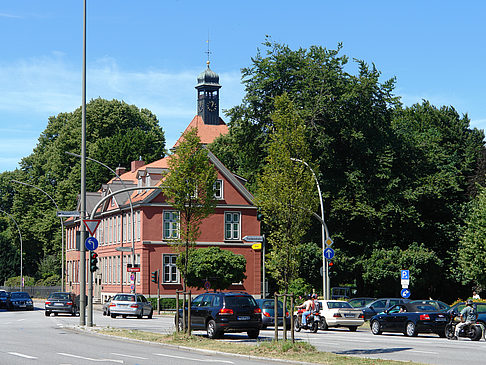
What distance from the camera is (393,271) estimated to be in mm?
54219

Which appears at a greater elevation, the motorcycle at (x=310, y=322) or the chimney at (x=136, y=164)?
the chimney at (x=136, y=164)

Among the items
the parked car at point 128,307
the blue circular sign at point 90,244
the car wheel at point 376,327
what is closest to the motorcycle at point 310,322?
the car wheel at point 376,327

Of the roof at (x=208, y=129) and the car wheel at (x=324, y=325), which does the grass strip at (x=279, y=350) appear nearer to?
the car wheel at (x=324, y=325)

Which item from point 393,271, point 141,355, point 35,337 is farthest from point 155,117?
point 141,355

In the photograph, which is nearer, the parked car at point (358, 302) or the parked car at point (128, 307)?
the parked car at point (358, 302)

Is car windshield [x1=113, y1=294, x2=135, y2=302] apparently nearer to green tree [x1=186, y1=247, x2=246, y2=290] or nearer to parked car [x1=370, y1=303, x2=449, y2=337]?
green tree [x1=186, y1=247, x2=246, y2=290]

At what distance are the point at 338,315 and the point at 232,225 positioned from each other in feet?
99.2

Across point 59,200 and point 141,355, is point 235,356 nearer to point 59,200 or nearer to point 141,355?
point 141,355

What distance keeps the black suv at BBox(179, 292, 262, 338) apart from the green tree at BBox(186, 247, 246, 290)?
28953 mm

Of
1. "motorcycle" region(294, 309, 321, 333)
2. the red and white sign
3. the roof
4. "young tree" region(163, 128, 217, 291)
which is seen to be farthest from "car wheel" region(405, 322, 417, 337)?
the roof

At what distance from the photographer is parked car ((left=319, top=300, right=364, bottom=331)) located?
35781mm

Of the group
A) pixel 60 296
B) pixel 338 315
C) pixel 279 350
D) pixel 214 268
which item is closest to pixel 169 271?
pixel 214 268

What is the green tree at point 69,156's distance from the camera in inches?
3182

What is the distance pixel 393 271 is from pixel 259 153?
41.9 ft
